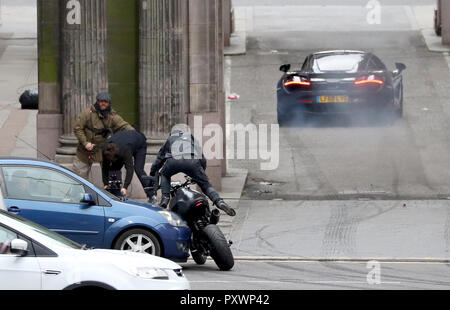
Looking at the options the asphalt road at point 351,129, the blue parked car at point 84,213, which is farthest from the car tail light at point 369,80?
the blue parked car at point 84,213

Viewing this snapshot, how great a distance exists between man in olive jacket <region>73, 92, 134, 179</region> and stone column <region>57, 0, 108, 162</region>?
1483 millimetres

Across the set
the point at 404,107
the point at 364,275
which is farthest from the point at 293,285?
the point at 404,107

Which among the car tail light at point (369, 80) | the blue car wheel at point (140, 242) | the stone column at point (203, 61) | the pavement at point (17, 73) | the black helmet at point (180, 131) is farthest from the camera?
A: the car tail light at point (369, 80)

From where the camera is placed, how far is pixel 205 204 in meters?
14.3

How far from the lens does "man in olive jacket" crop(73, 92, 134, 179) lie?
59.6 feet

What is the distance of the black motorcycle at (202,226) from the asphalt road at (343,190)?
7.5 inches

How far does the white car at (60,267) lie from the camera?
392 inches

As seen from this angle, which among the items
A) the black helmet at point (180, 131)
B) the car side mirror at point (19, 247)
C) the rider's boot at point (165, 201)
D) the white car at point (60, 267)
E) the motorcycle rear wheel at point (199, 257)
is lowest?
the motorcycle rear wheel at point (199, 257)

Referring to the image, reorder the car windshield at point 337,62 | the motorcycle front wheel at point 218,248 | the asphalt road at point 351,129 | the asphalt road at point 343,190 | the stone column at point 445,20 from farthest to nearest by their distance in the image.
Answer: the stone column at point 445,20 → the car windshield at point 337,62 → the asphalt road at point 351,129 → the asphalt road at point 343,190 → the motorcycle front wheel at point 218,248

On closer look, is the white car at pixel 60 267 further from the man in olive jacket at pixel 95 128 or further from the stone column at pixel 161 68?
the stone column at pixel 161 68

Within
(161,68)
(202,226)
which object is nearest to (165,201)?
(202,226)

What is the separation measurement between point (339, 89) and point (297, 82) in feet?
2.78

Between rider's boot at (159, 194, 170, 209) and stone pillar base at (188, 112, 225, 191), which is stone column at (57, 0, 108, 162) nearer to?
stone pillar base at (188, 112, 225, 191)

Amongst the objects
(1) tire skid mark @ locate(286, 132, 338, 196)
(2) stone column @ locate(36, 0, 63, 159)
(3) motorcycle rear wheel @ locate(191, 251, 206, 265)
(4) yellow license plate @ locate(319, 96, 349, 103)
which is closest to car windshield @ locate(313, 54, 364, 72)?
(4) yellow license plate @ locate(319, 96, 349, 103)
